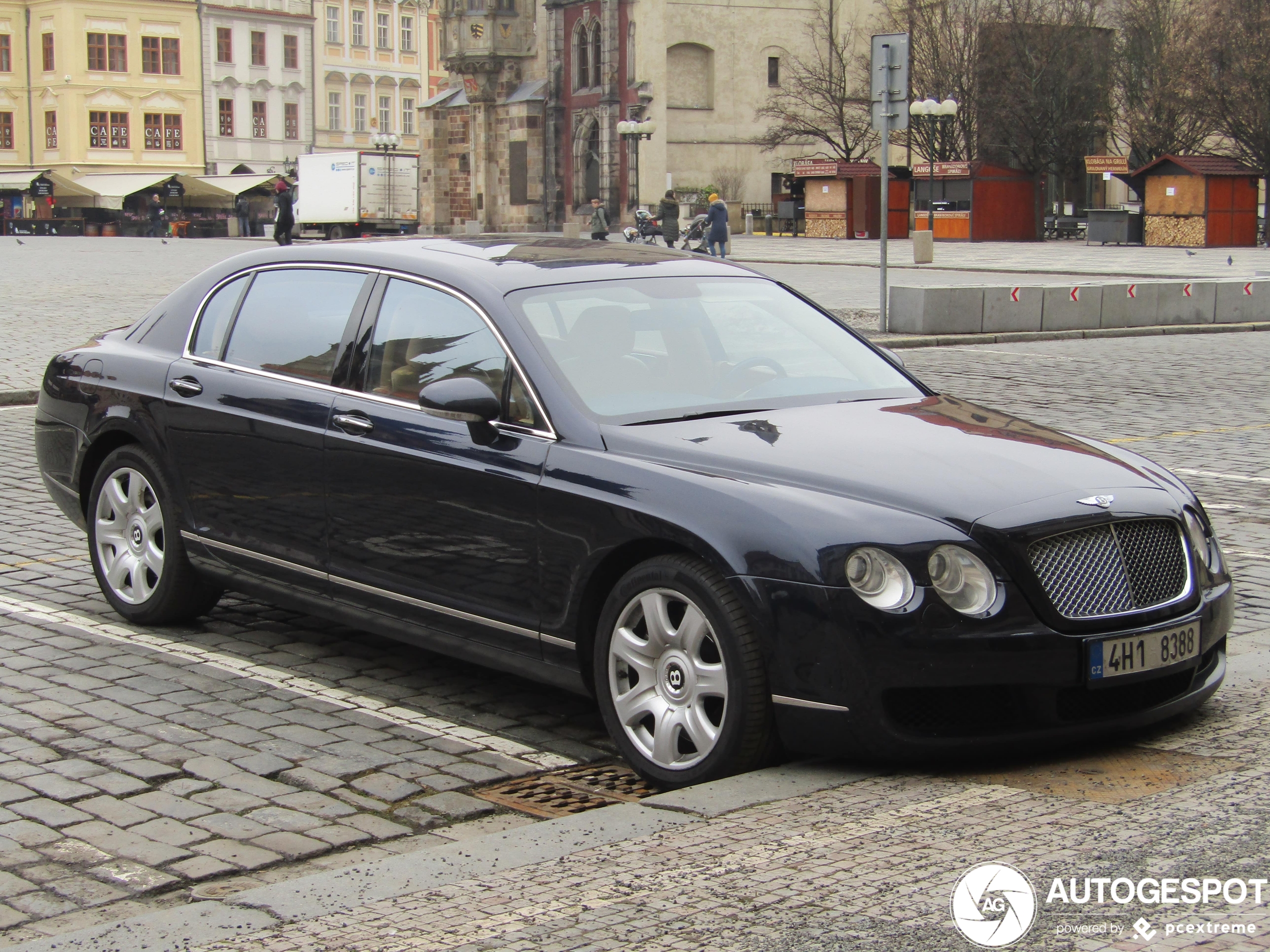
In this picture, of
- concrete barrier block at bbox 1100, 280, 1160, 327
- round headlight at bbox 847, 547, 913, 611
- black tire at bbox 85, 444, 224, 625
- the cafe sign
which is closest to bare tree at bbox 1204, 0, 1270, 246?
the cafe sign

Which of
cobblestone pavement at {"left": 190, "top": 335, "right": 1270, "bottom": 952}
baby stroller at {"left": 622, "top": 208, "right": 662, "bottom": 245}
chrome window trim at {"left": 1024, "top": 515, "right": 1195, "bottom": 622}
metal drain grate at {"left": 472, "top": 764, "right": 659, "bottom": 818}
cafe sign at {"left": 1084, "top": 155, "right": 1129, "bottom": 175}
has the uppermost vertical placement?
cafe sign at {"left": 1084, "top": 155, "right": 1129, "bottom": 175}

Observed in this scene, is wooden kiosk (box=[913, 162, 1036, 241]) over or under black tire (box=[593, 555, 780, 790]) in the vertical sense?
over

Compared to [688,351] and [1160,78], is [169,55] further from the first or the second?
[688,351]

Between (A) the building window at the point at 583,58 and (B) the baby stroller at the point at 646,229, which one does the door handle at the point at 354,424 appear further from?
(A) the building window at the point at 583,58

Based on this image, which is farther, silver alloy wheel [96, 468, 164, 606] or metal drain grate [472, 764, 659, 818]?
silver alloy wheel [96, 468, 164, 606]

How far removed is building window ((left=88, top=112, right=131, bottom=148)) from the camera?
90.7m

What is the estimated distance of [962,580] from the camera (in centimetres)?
430

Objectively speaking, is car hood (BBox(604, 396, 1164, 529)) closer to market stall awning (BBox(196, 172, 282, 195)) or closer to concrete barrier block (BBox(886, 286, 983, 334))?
concrete barrier block (BBox(886, 286, 983, 334))

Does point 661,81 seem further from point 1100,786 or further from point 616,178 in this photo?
point 1100,786

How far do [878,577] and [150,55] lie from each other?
94.7 meters

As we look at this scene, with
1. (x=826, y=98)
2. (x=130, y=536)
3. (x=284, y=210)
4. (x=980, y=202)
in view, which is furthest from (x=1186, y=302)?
(x=826, y=98)

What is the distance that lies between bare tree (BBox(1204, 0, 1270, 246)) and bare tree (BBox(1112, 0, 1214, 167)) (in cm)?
56

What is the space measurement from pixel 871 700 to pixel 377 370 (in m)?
2.24

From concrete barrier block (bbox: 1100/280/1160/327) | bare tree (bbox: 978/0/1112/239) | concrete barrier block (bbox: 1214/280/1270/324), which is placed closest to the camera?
concrete barrier block (bbox: 1100/280/1160/327)
